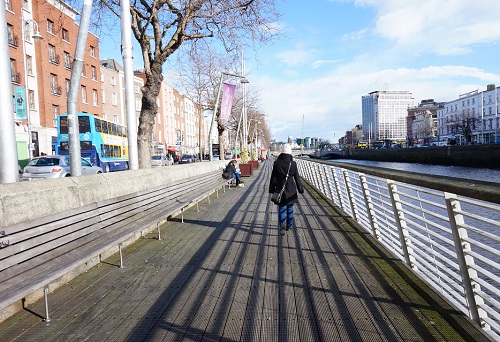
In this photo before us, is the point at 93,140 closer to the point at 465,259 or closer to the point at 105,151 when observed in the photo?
the point at 105,151

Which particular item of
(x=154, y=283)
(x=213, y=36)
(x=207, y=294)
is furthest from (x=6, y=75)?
→ (x=213, y=36)

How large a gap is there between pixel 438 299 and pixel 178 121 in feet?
252

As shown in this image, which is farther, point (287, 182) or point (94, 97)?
point (94, 97)

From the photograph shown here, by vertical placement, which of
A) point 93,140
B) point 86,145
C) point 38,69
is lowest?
point 86,145

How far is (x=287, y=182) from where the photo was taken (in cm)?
694

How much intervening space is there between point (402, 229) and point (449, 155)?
48.4m

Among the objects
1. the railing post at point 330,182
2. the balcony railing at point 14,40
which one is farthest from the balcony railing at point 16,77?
the railing post at point 330,182

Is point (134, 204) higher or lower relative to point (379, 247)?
higher

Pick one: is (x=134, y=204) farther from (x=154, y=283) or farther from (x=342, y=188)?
(x=342, y=188)

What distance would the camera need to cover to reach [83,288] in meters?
4.34

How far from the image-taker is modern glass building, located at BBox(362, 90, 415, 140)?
159375mm

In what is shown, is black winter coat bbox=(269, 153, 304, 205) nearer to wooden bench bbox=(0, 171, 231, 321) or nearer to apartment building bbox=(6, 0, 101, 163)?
wooden bench bbox=(0, 171, 231, 321)

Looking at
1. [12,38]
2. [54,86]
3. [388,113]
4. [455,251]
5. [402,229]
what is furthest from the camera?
[388,113]

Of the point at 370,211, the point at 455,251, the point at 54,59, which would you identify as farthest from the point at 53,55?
the point at 455,251
